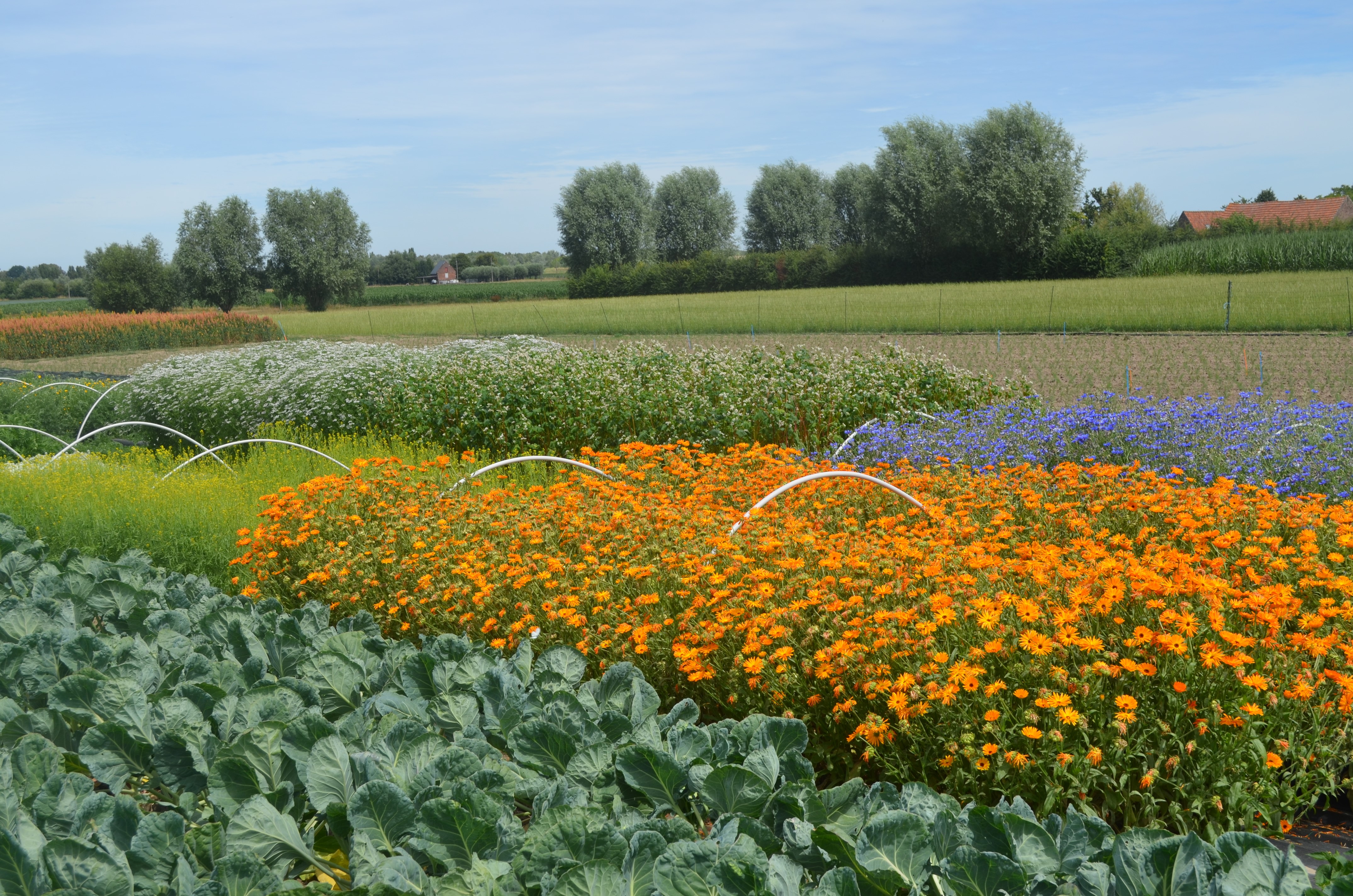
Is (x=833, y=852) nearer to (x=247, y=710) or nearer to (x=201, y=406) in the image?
(x=247, y=710)

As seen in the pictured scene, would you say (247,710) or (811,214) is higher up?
(811,214)

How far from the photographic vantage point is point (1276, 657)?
10.1 feet

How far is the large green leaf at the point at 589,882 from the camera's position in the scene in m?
1.69

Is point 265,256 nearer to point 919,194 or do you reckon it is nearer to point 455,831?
Result: point 919,194

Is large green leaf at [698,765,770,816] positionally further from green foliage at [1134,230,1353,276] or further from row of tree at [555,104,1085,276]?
row of tree at [555,104,1085,276]

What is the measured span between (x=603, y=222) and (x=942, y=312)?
43910 mm

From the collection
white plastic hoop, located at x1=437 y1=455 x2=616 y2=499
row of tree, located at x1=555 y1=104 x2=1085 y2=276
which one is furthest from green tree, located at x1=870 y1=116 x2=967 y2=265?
white plastic hoop, located at x1=437 y1=455 x2=616 y2=499

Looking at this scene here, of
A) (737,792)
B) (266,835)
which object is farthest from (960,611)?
(266,835)

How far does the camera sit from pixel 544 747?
2307mm

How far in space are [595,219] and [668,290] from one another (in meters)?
15.0

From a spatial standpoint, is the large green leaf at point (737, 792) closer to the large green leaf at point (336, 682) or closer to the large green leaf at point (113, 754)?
the large green leaf at point (336, 682)

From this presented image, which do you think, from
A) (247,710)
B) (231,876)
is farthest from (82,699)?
(231,876)

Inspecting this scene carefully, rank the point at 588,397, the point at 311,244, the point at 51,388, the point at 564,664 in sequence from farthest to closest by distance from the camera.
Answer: the point at 311,244 < the point at 51,388 < the point at 588,397 < the point at 564,664

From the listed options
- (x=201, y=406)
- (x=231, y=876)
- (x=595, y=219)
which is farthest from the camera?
(x=595, y=219)
